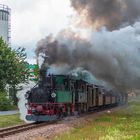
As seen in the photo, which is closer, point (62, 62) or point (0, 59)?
point (62, 62)

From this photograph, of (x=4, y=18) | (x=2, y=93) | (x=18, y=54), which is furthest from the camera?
(x=4, y=18)

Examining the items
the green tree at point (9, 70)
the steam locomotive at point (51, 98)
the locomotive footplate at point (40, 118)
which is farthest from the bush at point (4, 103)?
the locomotive footplate at point (40, 118)

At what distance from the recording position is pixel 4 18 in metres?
91.9

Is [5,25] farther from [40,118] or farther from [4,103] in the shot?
[40,118]

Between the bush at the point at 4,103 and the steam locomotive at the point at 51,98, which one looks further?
the bush at the point at 4,103

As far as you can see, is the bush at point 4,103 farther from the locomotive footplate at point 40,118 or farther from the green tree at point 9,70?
the locomotive footplate at point 40,118

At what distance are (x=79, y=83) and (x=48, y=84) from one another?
4094 millimetres

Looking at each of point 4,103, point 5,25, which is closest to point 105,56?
point 4,103

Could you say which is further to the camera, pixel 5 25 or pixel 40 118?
pixel 5 25

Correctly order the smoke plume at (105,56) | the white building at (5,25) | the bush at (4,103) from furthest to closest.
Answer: the white building at (5,25) → the bush at (4,103) → the smoke plume at (105,56)

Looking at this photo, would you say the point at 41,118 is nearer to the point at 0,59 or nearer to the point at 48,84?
the point at 48,84

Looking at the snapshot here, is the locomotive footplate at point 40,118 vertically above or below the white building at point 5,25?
below

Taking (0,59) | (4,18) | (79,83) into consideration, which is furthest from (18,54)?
(79,83)

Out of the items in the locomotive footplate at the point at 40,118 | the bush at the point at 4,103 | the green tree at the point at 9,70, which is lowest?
Answer: the locomotive footplate at the point at 40,118
